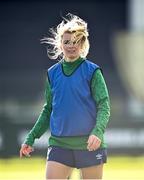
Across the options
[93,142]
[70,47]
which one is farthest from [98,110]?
[70,47]

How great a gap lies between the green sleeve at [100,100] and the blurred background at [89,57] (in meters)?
8.66

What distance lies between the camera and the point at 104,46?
1219 inches

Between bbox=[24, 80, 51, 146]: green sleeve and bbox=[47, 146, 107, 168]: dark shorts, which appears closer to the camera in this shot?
bbox=[47, 146, 107, 168]: dark shorts

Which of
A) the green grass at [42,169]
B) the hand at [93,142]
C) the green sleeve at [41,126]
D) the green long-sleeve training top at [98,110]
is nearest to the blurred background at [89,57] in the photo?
the green grass at [42,169]

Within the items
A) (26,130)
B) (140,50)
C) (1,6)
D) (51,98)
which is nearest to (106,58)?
(1,6)

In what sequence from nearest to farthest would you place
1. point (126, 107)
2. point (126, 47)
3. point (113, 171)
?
point (113, 171), point (126, 107), point (126, 47)

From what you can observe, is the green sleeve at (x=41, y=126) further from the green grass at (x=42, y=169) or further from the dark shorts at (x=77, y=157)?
the green grass at (x=42, y=169)

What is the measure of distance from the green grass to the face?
205 inches

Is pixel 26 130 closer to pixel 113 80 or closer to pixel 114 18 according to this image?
pixel 113 80

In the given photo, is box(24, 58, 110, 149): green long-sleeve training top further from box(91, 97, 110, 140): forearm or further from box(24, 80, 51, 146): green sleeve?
box(24, 80, 51, 146): green sleeve

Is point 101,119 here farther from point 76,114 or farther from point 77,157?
point 77,157

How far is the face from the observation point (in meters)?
6.36

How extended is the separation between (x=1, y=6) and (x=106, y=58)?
4391 millimetres

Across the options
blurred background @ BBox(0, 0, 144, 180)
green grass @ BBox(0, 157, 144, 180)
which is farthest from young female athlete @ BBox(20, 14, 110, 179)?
blurred background @ BBox(0, 0, 144, 180)
